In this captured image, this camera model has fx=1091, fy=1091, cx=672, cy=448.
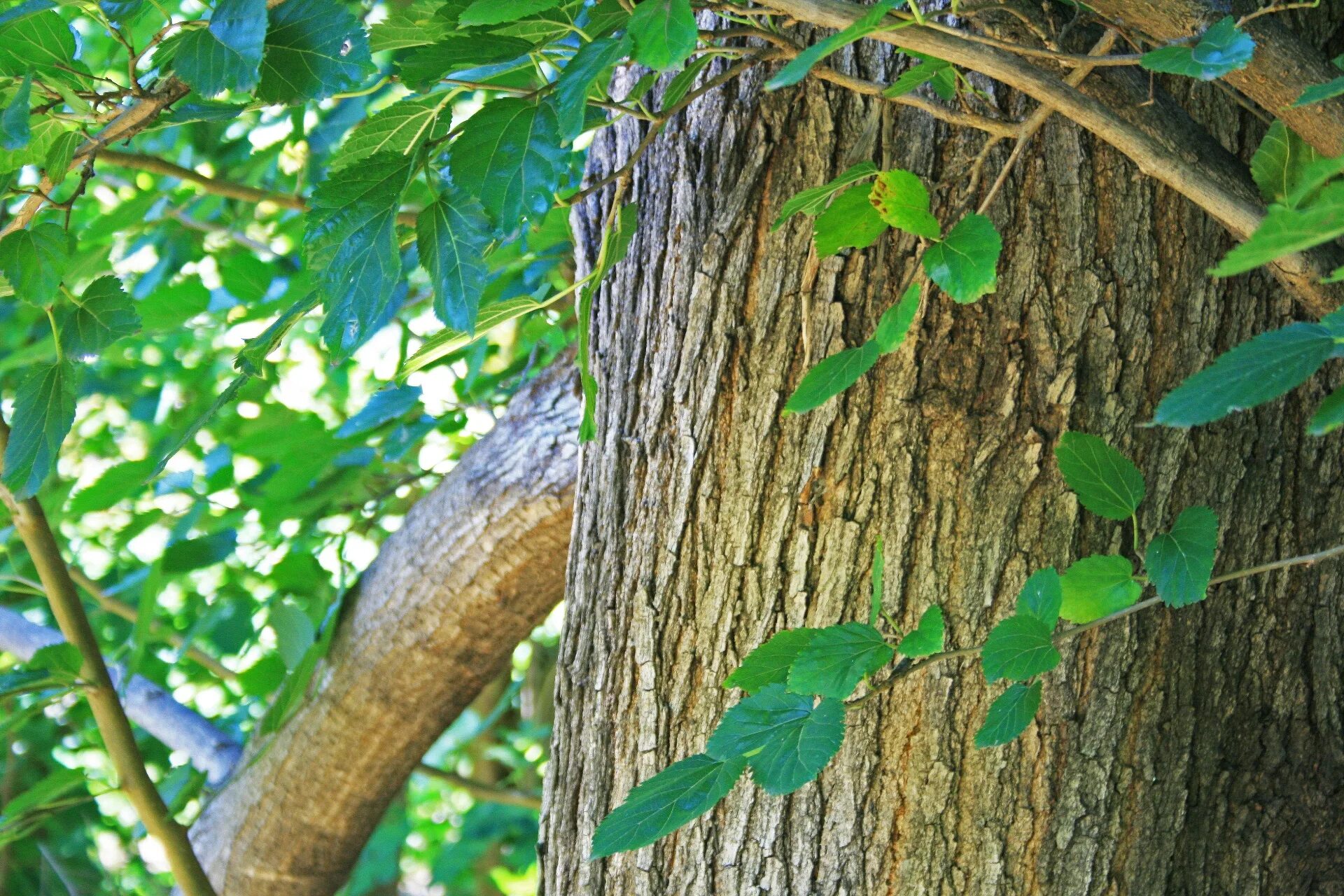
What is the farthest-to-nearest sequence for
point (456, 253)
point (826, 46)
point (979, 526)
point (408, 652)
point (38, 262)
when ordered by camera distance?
point (408, 652)
point (979, 526)
point (38, 262)
point (456, 253)
point (826, 46)

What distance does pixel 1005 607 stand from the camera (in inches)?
35.1

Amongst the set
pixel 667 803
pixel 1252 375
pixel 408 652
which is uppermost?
pixel 408 652

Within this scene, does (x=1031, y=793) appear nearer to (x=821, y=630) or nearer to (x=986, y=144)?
(x=821, y=630)

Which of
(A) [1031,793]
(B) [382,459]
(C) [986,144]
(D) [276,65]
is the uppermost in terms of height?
(B) [382,459]

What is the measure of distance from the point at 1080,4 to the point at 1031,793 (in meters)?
0.60

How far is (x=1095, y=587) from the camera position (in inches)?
29.1

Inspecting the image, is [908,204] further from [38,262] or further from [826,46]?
[38,262]

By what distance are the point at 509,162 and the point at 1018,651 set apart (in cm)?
42

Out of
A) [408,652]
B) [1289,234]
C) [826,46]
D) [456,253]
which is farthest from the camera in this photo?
[408,652]

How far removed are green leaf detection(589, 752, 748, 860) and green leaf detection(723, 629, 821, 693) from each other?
7 cm

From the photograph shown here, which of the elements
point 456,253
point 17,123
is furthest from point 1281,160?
point 17,123

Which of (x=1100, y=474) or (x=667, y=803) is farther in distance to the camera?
(x=1100, y=474)

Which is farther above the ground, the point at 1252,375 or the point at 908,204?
the point at 908,204

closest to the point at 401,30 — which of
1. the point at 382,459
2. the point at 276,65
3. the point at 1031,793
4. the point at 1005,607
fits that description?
the point at 276,65
